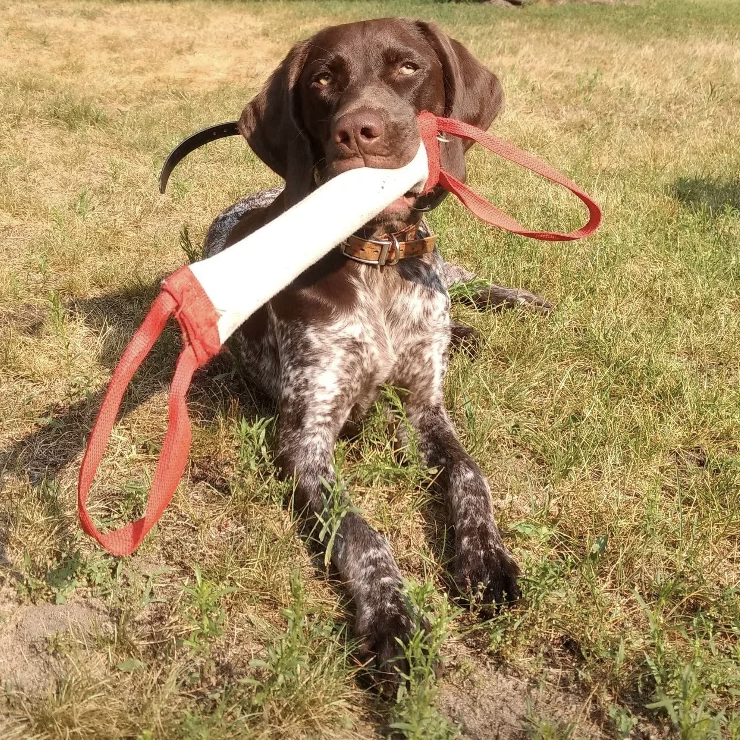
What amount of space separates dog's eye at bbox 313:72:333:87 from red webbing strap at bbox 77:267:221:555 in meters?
1.46

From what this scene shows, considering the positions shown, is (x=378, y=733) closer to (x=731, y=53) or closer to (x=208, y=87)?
(x=208, y=87)

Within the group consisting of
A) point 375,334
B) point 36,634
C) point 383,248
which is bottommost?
point 36,634

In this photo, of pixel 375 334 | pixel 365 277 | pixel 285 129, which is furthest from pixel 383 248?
pixel 285 129

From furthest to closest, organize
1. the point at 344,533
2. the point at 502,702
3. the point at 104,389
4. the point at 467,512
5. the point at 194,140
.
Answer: the point at 194,140
the point at 104,389
the point at 467,512
the point at 344,533
the point at 502,702

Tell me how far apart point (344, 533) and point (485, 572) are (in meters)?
0.46

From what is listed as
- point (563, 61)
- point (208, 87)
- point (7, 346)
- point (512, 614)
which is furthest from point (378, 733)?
point (563, 61)

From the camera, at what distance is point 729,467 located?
2836 mm

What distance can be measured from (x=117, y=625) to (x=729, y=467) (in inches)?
86.0

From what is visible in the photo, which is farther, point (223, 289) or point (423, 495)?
point (423, 495)

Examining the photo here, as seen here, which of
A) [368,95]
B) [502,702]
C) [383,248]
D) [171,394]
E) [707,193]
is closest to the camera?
[171,394]

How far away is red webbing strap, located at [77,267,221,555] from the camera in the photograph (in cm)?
168

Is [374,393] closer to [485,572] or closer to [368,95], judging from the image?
[485,572]

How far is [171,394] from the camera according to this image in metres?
1.71

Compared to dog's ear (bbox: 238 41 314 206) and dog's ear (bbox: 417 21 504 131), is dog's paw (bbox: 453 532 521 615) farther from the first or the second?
dog's ear (bbox: 417 21 504 131)
